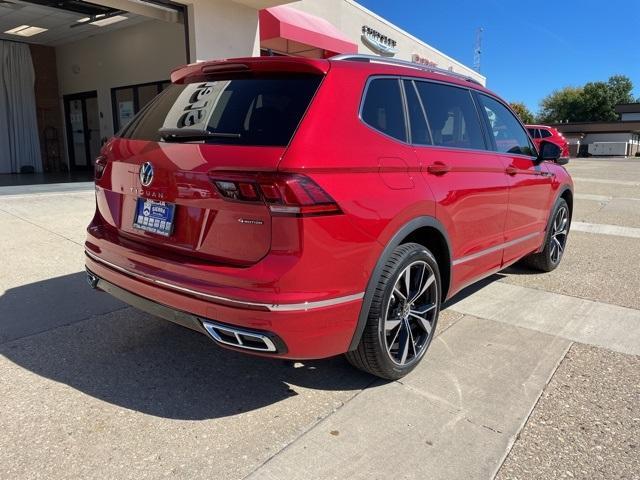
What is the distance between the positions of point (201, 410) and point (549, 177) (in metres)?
4.04

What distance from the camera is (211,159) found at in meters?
2.47

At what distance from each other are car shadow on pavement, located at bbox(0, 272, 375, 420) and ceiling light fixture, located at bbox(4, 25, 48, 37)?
1269cm

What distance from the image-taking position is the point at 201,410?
2.73m

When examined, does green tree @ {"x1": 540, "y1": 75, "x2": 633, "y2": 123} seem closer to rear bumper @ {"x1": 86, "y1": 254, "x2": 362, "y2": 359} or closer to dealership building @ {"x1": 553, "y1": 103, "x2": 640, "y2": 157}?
dealership building @ {"x1": 553, "y1": 103, "x2": 640, "y2": 157}

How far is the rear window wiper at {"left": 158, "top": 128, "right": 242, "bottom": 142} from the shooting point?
2.57 m

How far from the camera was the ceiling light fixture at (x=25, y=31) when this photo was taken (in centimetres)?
1374

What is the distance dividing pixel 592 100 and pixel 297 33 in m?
87.5

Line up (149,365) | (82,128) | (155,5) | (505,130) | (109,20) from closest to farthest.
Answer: (149,365) < (505,130) < (155,5) < (109,20) < (82,128)

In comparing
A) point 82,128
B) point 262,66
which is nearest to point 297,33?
point 82,128

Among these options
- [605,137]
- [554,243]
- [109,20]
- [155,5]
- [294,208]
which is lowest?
[554,243]

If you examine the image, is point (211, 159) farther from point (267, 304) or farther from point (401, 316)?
point (401, 316)

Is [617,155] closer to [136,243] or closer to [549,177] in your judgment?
[549,177]

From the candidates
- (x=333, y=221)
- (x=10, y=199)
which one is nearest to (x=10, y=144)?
(x=10, y=199)

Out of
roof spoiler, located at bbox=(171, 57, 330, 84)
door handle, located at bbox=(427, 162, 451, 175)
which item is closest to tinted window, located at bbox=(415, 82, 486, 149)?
door handle, located at bbox=(427, 162, 451, 175)
